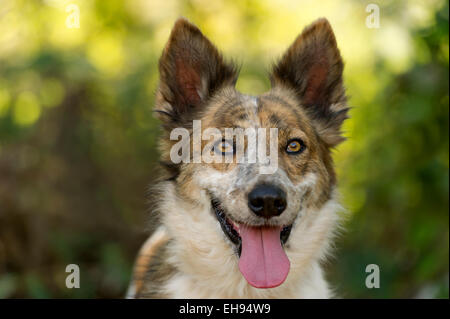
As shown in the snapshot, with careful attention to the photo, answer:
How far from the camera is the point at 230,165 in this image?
11.8 feet

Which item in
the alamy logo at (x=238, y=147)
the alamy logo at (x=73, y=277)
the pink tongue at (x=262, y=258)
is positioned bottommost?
the pink tongue at (x=262, y=258)

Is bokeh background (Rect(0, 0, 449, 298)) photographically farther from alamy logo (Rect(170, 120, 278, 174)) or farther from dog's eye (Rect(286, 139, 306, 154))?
alamy logo (Rect(170, 120, 278, 174))

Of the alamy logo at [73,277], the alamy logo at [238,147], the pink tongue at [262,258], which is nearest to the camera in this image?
the pink tongue at [262,258]

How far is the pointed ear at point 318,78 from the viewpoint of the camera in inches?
160

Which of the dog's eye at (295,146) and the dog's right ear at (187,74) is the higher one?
the dog's right ear at (187,74)

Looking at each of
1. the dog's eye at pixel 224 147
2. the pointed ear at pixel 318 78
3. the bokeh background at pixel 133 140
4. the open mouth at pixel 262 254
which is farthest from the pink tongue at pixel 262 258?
the bokeh background at pixel 133 140

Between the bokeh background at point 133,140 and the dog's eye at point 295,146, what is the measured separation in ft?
5.13

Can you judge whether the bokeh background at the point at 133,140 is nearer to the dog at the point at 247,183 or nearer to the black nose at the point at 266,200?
the dog at the point at 247,183

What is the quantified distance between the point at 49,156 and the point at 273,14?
4445 millimetres

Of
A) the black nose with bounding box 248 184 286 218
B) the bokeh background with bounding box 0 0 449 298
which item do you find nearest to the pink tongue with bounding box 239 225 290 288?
the black nose with bounding box 248 184 286 218

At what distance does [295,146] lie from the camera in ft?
12.4

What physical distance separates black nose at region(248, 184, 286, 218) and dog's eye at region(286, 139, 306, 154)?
1.69 ft
